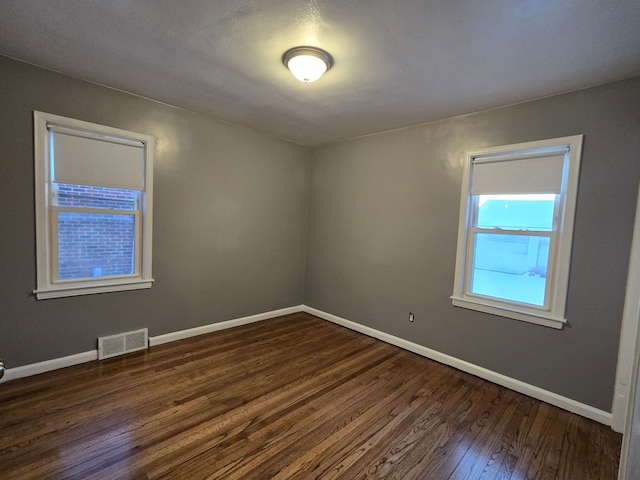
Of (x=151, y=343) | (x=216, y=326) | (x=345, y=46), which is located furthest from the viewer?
(x=216, y=326)

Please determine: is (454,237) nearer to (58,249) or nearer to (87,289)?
(87,289)

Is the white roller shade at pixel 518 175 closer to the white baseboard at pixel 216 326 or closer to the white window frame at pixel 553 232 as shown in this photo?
the white window frame at pixel 553 232

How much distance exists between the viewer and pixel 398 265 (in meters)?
3.46

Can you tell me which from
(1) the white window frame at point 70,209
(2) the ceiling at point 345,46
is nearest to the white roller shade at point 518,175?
(2) the ceiling at point 345,46

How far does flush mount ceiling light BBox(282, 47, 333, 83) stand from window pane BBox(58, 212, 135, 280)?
221 cm

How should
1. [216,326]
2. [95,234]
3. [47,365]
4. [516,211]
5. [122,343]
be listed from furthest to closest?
[216,326], [122,343], [95,234], [516,211], [47,365]

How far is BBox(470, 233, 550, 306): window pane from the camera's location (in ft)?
8.37

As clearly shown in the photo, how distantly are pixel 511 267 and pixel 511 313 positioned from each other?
42 centimetres

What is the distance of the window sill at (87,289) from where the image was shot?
252cm

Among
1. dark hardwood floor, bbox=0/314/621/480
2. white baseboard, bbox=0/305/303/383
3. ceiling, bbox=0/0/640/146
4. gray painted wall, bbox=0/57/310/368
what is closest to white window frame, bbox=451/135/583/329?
ceiling, bbox=0/0/640/146

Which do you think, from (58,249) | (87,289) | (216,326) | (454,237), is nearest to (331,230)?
(454,237)

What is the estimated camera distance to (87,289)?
2.72 meters

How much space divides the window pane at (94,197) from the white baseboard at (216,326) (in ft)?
4.75

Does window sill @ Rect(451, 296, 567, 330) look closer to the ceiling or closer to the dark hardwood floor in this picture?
the dark hardwood floor
